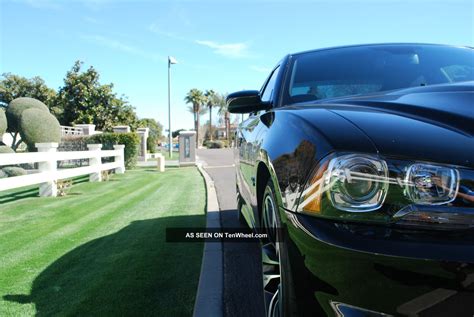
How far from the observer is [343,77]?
10.9 ft

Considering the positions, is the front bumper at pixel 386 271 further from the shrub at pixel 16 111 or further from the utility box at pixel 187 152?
the utility box at pixel 187 152

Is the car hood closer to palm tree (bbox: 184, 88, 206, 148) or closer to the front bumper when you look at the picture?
the front bumper

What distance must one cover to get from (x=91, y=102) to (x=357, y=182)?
34.3 metres

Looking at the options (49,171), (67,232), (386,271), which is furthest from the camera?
(49,171)

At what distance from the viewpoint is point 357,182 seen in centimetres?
157

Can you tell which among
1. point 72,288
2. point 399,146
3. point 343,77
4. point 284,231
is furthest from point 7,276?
point 399,146

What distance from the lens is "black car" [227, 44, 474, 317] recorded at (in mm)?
1350

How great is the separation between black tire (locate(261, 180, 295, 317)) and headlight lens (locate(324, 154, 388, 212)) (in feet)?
1.07

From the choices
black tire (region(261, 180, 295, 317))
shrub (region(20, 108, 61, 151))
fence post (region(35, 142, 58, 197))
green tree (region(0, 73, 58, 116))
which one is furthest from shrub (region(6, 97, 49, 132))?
green tree (region(0, 73, 58, 116))

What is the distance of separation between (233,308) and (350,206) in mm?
1890

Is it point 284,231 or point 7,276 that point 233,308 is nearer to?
point 284,231

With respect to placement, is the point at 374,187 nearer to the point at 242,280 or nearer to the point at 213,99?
the point at 242,280

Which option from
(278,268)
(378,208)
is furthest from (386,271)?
(278,268)

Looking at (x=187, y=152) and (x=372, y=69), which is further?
(x=187, y=152)
